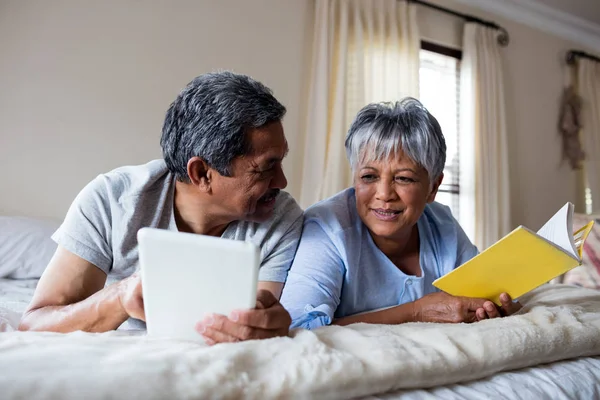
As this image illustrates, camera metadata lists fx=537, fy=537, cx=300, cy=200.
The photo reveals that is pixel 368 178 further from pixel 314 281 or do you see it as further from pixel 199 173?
pixel 199 173

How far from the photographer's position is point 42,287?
1.02 metres

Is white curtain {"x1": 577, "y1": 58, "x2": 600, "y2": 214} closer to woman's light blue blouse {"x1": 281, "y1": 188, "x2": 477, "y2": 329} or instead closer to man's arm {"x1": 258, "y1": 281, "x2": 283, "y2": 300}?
woman's light blue blouse {"x1": 281, "y1": 188, "x2": 477, "y2": 329}

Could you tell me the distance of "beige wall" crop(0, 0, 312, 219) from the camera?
102 inches

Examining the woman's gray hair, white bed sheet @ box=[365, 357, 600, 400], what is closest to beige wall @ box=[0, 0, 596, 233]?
the woman's gray hair

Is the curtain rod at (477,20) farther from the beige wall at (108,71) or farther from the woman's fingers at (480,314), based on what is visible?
the woman's fingers at (480,314)

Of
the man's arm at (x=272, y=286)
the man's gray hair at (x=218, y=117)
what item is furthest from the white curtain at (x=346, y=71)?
the man's gray hair at (x=218, y=117)

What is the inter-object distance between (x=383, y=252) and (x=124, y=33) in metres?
2.12

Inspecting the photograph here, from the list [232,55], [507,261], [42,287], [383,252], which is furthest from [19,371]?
[232,55]

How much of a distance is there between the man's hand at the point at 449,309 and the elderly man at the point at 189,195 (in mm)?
324

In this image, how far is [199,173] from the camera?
1.14 meters

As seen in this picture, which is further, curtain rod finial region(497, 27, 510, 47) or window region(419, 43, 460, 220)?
curtain rod finial region(497, 27, 510, 47)

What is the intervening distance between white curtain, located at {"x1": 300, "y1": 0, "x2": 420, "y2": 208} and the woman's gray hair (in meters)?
1.94

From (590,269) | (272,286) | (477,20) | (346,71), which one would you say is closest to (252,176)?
(272,286)

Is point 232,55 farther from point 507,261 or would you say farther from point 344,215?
point 507,261
